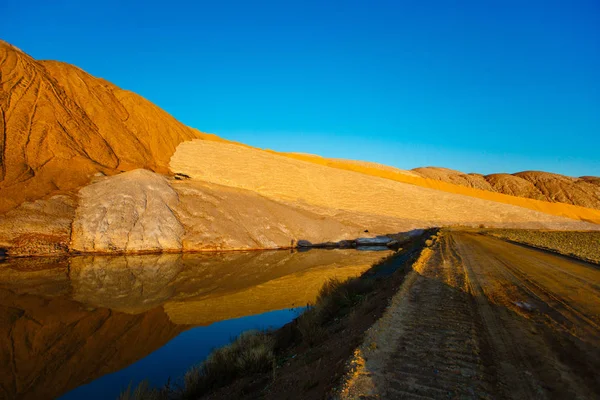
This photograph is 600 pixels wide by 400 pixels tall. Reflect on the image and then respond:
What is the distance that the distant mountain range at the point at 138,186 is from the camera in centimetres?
2228

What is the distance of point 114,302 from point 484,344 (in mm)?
11428

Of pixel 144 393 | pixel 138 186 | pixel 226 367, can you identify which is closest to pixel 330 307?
pixel 226 367

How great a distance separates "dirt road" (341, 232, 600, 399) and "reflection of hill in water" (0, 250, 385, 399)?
5639 millimetres

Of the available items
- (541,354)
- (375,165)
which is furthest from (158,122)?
(375,165)

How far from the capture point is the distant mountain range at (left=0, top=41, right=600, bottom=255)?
877 inches

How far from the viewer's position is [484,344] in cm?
536

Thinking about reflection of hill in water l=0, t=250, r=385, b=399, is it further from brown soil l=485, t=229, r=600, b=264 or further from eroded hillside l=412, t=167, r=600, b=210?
eroded hillside l=412, t=167, r=600, b=210

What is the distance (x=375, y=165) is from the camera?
4011 inches

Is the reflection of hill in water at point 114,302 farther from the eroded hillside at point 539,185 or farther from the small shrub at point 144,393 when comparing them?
the eroded hillside at point 539,185

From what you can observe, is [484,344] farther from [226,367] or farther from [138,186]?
[138,186]

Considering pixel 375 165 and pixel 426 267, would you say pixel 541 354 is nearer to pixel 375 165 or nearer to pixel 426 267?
pixel 426 267

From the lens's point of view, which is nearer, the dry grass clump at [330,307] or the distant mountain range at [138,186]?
the dry grass clump at [330,307]

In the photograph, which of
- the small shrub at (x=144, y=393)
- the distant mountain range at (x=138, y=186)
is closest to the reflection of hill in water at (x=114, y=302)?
the small shrub at (x=144, y=393)

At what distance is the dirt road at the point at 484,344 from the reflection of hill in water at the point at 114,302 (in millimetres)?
5639
